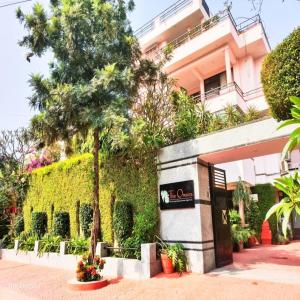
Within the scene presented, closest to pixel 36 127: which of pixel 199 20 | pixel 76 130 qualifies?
pixel 76 130

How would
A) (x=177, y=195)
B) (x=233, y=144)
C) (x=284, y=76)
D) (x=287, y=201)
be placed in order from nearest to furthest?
(x=287, y=201) → (x=284, y=76) → (x=233, y=144) → (x=177, y=195)

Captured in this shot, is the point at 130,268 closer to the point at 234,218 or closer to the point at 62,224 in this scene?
the point at 62,224

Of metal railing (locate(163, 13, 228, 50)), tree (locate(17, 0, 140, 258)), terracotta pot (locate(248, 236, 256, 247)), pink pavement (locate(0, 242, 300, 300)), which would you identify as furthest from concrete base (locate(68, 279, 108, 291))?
metal railing (locate(163, 13, 228, 50))

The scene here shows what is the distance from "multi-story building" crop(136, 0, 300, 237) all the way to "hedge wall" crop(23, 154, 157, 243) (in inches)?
226

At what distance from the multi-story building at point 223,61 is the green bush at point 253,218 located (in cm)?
124

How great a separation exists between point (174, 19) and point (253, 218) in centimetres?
1284

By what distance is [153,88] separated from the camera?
12281 mm

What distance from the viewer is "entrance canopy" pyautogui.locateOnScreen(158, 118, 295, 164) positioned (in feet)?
25.6

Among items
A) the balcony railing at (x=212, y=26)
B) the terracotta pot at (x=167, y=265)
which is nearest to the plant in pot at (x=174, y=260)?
the terracotta pot at (x=167, y=265)

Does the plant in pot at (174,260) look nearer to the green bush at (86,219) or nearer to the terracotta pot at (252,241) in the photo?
the green bush at (86,219)

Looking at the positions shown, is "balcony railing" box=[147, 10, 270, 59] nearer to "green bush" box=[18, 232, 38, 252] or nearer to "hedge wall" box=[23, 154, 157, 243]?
"hedge wall" box=[23, 154, 157, 243]

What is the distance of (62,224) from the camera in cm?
1327

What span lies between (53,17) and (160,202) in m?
6.61

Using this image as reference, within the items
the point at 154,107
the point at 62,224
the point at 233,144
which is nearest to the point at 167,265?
the point at 233,144
